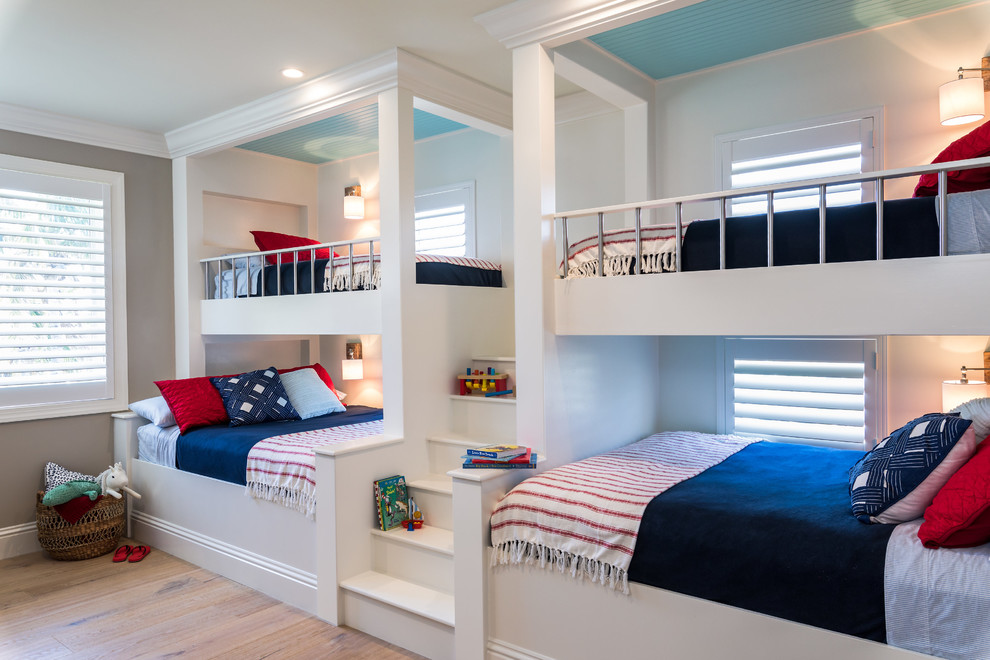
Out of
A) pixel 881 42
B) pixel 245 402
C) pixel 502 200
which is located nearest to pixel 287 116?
pixel 502 200

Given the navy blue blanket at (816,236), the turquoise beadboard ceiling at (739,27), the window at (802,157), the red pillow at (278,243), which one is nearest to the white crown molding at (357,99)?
the red pillow at (278,243)

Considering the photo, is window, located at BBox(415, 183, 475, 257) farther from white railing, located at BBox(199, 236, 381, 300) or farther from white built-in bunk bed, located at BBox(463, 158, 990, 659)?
white built-in bunk bed, located at BBox(463, 158, 990, 659)

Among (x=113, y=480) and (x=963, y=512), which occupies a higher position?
(x=963, y=512)

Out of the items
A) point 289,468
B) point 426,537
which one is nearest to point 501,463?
point 426,537

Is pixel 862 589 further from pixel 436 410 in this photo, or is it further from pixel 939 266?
pixel 436 410

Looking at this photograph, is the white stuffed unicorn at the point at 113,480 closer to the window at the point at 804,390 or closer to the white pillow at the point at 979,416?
the window at the point at 804,390

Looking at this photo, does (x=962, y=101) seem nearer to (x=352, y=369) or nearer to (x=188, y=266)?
(x=352, y=369)

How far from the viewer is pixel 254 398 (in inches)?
161

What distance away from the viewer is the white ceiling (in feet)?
9.11

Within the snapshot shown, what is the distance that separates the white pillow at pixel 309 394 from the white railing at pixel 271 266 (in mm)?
611

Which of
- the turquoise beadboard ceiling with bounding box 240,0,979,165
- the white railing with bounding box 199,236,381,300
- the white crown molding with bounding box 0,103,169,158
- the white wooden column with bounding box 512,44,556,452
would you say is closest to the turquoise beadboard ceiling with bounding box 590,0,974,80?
the turquoise beadboard ceiling with bounding box 240,0,979,165

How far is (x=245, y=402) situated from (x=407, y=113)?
2017 mm

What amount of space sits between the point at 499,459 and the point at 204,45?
2376mm

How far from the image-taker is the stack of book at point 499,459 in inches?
103
